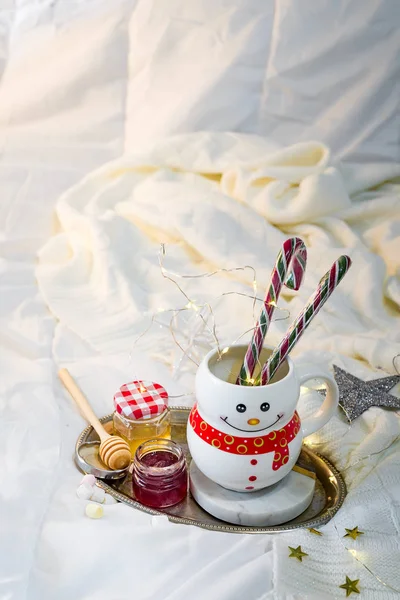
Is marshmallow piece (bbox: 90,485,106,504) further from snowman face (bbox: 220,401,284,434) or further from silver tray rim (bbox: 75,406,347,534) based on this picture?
snowman face (bbox: 220,401,284,434)

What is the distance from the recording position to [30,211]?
151 centimetres

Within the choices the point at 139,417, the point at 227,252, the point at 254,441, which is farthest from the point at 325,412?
the point at 227,252

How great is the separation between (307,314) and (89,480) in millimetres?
314

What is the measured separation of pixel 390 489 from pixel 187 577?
0.27m

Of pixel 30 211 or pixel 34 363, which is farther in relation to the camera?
pixel 30 211

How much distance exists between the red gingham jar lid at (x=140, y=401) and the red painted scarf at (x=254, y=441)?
123 millimetres

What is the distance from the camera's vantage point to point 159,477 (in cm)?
80

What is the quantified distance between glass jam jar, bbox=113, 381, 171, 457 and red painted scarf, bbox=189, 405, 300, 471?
12cm

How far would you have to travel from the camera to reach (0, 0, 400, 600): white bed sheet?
717mm

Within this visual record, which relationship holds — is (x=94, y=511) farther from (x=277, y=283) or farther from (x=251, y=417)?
(x=277, y=283)

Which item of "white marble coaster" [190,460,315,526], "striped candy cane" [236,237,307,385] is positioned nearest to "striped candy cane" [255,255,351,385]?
"striped candy cane" [236,237,307,385]

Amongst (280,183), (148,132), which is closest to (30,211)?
(148,132)

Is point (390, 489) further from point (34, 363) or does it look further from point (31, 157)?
point (31, 157)

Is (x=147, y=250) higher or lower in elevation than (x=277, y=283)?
lower
